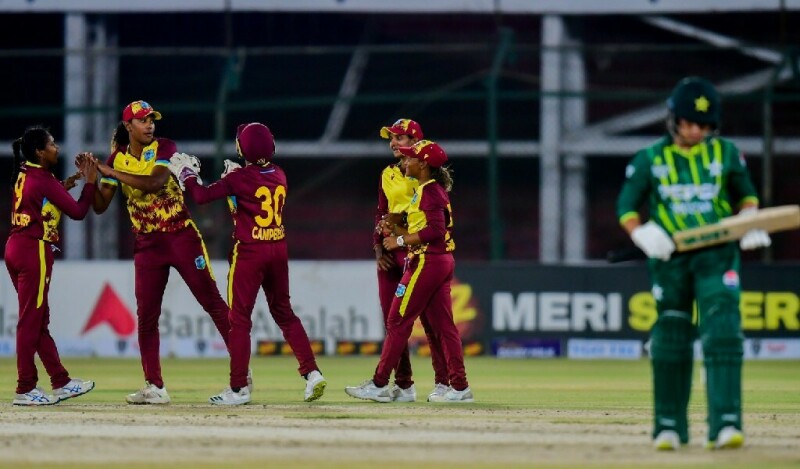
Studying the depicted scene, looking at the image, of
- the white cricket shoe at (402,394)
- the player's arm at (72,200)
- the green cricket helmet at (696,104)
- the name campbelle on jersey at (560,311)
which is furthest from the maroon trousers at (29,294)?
the name campbelle on jersey at (560,311)

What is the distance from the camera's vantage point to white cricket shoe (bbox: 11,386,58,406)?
11.2m

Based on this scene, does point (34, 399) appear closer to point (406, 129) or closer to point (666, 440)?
point (406, 129)

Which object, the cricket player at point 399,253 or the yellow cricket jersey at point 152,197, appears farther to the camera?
the cricket player at point 399,253

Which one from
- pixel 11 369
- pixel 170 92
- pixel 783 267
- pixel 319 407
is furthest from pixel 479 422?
pixel 170 92

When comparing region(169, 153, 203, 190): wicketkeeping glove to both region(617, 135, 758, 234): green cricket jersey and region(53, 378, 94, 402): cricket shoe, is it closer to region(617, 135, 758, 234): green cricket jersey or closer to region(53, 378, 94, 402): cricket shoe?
region(53, 378, 94, 402): cricket shoe

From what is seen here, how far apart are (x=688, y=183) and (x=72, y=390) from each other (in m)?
5.18

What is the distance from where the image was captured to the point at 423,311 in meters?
11.8

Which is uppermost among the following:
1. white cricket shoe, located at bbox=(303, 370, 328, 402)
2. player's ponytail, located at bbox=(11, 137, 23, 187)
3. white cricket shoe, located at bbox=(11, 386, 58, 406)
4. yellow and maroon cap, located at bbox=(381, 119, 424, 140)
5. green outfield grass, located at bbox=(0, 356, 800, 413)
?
yellow and maroon cap, located at bbox=(381, 119, 424, 140)

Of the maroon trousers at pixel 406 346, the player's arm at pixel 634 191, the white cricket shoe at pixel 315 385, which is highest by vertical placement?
the player's arm at pixel 634 191

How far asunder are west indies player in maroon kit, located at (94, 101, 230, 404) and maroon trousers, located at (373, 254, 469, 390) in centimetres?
117

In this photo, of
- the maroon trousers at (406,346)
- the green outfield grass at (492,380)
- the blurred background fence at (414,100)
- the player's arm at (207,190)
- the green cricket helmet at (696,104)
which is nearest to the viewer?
the green cricket helmet at (696,104)

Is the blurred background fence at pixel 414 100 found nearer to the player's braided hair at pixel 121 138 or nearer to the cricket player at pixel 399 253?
the cricket player at pixel 399 253

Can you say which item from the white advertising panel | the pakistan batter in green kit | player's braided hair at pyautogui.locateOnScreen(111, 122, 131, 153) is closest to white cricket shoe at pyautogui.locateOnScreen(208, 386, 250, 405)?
player's braided hair at pyautogui.locateOnScreen(111, 122, 131, 153)

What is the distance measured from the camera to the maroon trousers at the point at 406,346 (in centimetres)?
1196
